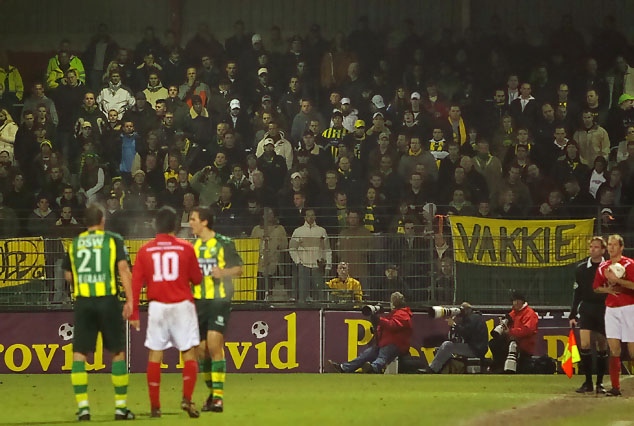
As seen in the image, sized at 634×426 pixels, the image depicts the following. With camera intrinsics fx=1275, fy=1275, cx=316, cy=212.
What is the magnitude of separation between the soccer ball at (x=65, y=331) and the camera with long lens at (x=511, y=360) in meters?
6.90

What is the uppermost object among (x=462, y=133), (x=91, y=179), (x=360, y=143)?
(x=462, y=133)

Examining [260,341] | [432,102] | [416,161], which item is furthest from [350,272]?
[432,102]

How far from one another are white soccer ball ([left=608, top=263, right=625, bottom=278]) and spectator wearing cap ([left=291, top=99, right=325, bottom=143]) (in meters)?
9.47

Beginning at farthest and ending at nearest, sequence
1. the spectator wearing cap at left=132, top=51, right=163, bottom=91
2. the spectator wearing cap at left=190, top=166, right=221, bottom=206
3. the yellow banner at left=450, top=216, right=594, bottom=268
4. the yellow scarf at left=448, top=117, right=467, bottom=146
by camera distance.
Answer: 1. the spectator wearing cap at left=132, top=51, right=163, bottom=91
2. the yellow scarf at left=448, top=117, right=467, bottom=146
3. the spectator wearing cap at left=190, top=166, right=221, bottom=206
4. the yellow banner at left=450, top=216, right=594, bottom=268

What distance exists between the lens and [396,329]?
1992cm

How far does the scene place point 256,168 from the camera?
22750 millimetres

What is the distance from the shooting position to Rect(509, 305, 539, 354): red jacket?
1953cm

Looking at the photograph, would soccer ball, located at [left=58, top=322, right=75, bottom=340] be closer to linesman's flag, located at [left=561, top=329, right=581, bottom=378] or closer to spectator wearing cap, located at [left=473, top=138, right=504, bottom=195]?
spectator wearing cap, located at [left=473, top=138, right=504, bottom=195]

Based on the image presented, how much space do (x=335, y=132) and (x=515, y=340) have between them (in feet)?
18.5

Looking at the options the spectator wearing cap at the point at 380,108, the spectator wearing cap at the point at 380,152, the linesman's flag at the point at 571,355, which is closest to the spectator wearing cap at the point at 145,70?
the spectator wearing cap at the point at 380,108

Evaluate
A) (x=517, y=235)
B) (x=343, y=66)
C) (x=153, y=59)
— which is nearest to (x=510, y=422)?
(x=517, y=235)

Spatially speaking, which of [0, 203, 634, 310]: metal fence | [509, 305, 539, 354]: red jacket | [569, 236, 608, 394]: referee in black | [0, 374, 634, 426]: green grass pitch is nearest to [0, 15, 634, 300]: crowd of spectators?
[0, 203, 634, 310]: metal fence

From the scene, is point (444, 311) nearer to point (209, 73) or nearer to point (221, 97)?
point (221, 97)

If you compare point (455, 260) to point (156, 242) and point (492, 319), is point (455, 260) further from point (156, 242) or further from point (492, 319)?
point (156, 242)
